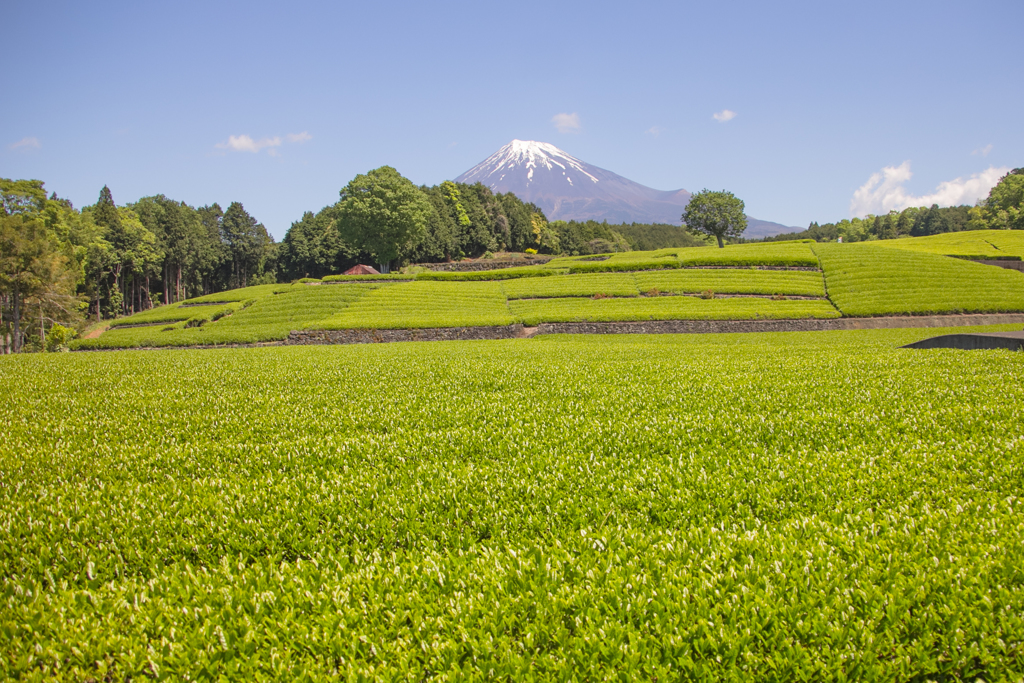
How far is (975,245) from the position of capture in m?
56.3

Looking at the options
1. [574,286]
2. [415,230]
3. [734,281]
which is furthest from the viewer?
[415,230]

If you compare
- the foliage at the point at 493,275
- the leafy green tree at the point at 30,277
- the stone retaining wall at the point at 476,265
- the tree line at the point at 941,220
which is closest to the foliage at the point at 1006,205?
the tree line at the point at 941,220

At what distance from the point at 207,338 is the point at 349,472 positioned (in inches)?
1028

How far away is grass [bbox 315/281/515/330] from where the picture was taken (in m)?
30.0

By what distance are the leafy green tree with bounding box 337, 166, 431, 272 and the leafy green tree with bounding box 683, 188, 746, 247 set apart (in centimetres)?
4630

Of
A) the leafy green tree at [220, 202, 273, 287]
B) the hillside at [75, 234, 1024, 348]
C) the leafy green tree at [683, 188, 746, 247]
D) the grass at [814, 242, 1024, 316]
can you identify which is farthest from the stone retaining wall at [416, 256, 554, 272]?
the leafy green tree at [220, 202, 273, 287]

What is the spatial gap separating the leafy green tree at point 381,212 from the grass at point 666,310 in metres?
32.4

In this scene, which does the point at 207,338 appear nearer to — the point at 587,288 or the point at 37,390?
the point at 37,390

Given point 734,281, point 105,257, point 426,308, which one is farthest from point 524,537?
point 105,257

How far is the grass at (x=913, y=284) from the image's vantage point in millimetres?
32500

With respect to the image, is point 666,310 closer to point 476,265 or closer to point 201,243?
point 476,265

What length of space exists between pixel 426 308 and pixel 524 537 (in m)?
31.6

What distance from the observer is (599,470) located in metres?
5.79

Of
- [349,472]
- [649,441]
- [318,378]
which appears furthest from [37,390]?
[649,441]
